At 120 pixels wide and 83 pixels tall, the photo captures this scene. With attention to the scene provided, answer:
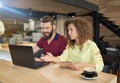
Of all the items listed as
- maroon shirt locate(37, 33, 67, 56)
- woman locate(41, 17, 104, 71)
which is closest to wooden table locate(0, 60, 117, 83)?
woman locate(41, 17, 104, 71)

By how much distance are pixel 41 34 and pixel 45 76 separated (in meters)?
3.12

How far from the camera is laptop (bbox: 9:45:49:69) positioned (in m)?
1.44

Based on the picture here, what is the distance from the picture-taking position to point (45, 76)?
4.07 ft

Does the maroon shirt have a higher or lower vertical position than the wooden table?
higher

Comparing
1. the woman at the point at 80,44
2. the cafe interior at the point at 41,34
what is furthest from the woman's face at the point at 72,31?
the cafe interior at the point at 41,34

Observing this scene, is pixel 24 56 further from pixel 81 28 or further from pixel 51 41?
pixel 51 41

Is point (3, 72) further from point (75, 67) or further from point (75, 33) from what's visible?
point (75, 33)

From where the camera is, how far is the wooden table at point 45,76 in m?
1.13

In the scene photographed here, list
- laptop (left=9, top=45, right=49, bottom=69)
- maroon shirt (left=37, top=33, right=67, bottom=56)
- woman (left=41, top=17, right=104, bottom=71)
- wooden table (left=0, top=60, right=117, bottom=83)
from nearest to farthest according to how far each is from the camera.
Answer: wooden table (left=0, top=60, right=117, bottom=83), laptop (left=9, top=45, right=49, bottom=69), woman (left=41, top=17, right=104, bottom=71), maroon shirt (left=37, top=33, right=67, bottom=56)

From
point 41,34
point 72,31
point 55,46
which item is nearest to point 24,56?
point 72,31

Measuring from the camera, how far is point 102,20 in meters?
5.14

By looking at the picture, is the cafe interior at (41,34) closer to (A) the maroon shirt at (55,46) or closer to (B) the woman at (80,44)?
(B) the woman at (80,44)

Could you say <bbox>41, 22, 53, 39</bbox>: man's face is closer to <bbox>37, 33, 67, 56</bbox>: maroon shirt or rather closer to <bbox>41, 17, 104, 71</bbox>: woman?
<bbox>37, 33, 67, 56</bbox>: maroon shirt

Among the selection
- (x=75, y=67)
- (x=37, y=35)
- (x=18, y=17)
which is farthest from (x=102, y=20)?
(x=75, y=67)
